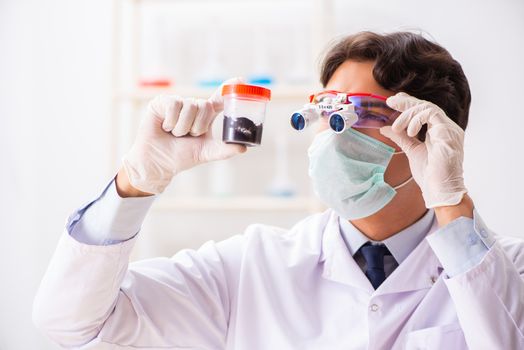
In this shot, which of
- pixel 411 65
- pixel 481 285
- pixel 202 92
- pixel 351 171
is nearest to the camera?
pixel 481 285

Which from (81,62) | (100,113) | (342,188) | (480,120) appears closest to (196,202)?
(100,113)

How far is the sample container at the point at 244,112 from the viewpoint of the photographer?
1171 mm

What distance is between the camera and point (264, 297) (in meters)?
1.42

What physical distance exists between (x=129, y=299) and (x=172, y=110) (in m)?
0.44

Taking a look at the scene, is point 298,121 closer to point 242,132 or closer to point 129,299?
point 242,132

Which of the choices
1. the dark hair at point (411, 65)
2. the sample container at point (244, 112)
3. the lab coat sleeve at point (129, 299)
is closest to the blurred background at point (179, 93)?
the dark hair at point (411, 65)

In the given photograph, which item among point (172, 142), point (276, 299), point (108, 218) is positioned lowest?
point (276, 299)

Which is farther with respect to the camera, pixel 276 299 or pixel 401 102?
pixel 276 299

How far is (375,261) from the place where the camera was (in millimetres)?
1441

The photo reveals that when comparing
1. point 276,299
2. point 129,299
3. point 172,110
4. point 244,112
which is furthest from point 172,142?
point 276,299

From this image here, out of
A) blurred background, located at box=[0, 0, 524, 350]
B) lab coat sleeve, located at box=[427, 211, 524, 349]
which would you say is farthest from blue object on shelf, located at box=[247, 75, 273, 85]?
lab coat sleeve, located at box=[427, 211, 524, 349]

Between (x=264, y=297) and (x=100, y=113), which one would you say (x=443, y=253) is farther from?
(x=100, y=113)

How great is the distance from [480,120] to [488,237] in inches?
53.7

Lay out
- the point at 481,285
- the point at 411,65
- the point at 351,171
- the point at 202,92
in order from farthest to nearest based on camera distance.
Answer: the point at 202,92, the point at 411,65, the point at 351,171, the point at 481,285
